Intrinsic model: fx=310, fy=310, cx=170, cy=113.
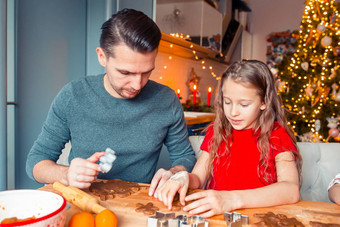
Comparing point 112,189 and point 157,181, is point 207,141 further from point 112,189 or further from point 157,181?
point 112,189

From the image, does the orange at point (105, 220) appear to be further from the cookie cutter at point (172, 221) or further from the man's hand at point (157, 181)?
the man's hand at point (157, 181)

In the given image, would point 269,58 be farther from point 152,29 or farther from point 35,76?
point 152,29

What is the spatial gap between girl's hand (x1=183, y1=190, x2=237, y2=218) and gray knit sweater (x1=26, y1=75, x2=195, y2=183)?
48cm

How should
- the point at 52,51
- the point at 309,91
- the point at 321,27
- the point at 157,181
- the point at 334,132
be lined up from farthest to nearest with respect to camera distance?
the point at 309,91
the point at 321,27
the point at 334,132
the point at 52,51
the point at 157,181

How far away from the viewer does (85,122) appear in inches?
50.7

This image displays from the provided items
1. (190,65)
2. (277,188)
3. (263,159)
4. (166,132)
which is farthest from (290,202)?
(190,65)

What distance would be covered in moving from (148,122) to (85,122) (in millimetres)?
264

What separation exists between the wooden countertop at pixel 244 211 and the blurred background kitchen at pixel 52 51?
1113 millimetres

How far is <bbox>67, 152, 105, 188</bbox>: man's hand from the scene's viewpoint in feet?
2.91

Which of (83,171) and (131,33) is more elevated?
(131,33)

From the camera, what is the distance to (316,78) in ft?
13.3

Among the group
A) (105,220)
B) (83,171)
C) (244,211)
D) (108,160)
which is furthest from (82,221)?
(244,211)

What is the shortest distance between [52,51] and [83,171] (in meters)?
1.65

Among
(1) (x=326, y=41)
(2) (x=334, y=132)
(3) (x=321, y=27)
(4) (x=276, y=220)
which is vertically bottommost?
(2) (x=334, y=132)
